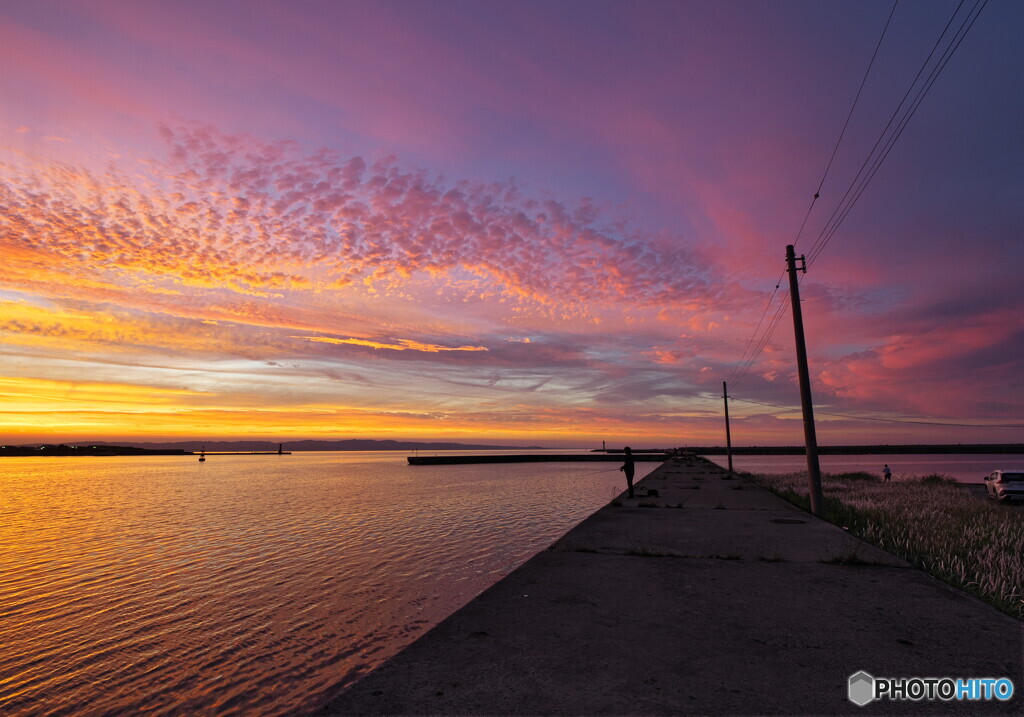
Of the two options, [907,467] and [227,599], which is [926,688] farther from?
[907,467]

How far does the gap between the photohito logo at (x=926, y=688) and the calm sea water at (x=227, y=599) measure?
6.25 m

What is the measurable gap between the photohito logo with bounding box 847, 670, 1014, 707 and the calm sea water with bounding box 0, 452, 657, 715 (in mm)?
6251

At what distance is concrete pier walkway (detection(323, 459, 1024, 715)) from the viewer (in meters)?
4.25

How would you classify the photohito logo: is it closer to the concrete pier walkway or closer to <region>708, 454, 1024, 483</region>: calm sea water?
the concrete pier walkway

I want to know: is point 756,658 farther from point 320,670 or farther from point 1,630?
point 1,630

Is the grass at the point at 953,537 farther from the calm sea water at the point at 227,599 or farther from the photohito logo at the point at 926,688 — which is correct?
the calm sea water at the point at 227,599

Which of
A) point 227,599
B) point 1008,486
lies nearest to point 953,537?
point 1008,486

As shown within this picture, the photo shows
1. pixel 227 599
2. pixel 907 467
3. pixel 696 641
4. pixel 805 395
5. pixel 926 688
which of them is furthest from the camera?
pixel 907 467

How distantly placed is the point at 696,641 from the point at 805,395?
13.3 m

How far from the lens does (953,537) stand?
12.6m

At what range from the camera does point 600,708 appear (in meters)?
4.09

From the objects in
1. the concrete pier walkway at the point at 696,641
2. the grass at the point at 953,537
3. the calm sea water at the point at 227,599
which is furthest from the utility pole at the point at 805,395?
the calm sea water at the point at 227,599

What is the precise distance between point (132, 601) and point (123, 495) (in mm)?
36062

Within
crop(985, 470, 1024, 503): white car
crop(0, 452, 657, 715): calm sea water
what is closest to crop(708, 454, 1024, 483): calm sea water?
crop(985, 470, 1024, 503): white car
